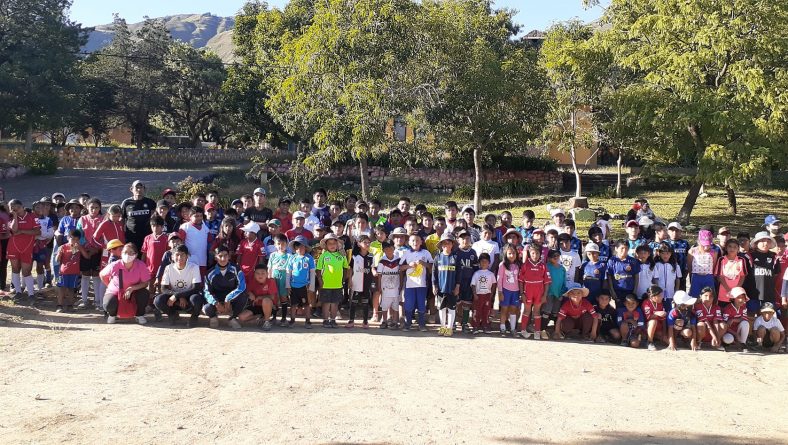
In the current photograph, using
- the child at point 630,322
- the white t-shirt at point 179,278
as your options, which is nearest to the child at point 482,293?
the child at point 630,322

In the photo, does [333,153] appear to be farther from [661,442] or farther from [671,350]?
[661,442]

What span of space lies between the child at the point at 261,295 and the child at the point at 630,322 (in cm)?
447

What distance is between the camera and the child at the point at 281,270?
29.6 feet

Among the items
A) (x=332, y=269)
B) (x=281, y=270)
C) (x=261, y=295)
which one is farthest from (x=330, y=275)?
(x=261, y=295)

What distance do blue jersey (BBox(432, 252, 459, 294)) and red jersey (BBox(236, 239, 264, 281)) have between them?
7.81 ft

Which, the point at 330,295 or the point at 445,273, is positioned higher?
the point at 445,273

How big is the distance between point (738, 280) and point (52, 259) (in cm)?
930

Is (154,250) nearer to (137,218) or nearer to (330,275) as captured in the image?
(137,218)

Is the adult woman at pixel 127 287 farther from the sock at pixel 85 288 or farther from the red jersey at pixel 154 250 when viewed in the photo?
the sock at pixel 85 288

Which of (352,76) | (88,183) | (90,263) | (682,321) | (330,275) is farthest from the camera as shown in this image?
(88,183)

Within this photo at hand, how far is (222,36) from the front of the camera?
194m

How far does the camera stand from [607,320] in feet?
29.2

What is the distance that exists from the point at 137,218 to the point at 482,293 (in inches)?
192

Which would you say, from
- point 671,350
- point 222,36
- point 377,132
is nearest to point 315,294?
point 671,350
